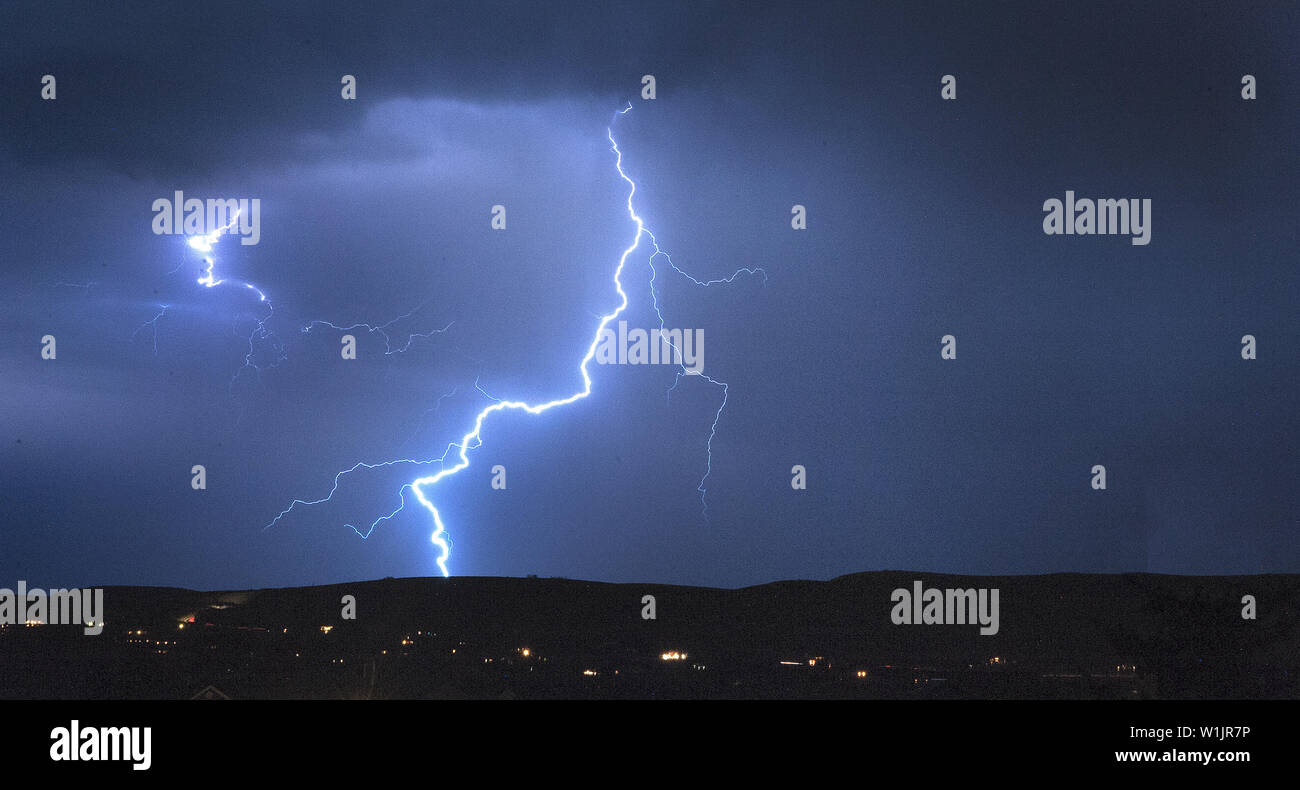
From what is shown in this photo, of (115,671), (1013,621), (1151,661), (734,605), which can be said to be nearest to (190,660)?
(115,671)

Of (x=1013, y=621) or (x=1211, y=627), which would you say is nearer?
(x=1211, y=627)
